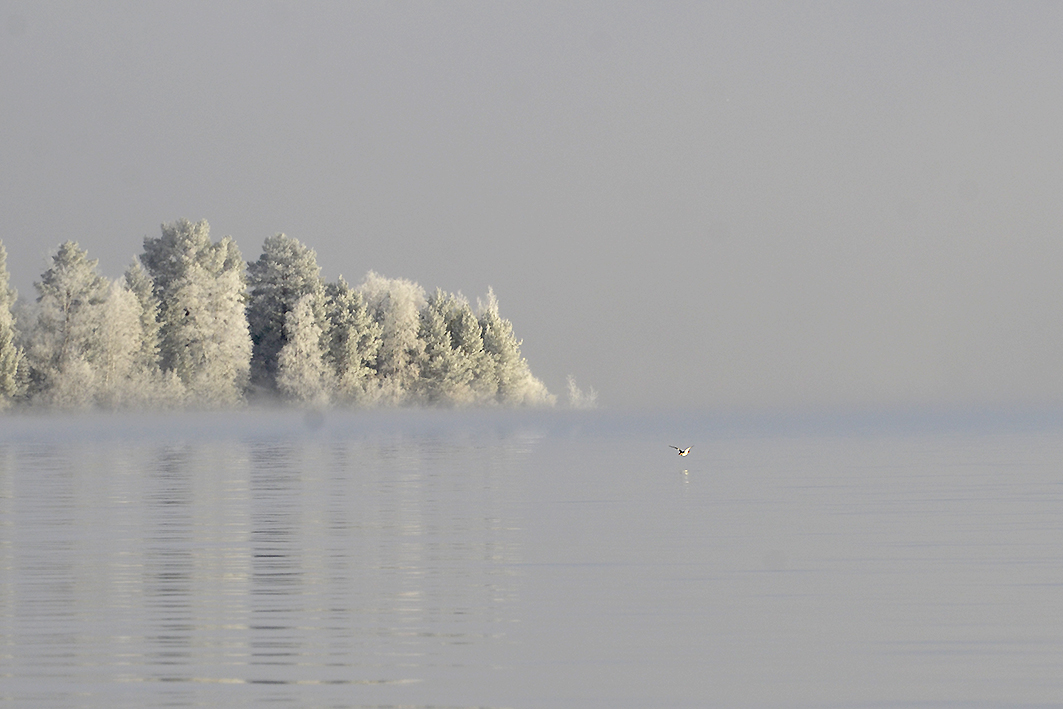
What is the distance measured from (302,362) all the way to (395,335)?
13835 millimetres

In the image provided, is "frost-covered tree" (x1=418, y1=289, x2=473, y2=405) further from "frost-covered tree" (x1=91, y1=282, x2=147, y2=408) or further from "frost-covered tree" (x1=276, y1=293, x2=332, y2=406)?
"frost-covered tree" (x1=91, y1=282, x2=147, y2=408)

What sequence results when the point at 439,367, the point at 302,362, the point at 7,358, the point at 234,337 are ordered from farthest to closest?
the point at 439,367 < the point at 302,362 < the point at 234,337 < the point at 7,358

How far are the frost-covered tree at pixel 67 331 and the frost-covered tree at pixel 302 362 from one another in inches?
714

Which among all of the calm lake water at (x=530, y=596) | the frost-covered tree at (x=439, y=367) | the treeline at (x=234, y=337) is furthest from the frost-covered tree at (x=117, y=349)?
the calm lake water at (x=530, y=596)

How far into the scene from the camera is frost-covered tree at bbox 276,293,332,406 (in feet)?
402

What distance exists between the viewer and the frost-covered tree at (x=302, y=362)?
12256cm

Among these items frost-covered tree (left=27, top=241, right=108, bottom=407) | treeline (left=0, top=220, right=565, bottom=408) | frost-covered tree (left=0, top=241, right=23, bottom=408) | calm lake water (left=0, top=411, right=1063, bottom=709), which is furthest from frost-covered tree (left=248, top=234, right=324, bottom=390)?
calm lake water (left=0, top=411, right=1063, bottom=709)

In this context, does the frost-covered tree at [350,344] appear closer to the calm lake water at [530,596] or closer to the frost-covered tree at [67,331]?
the frost-covered tree at [67,331]

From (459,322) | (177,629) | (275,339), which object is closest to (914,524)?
(177,629)

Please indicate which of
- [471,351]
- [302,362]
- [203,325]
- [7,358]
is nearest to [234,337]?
[203,325]

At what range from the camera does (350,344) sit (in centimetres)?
12775

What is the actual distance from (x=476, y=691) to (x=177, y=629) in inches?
184

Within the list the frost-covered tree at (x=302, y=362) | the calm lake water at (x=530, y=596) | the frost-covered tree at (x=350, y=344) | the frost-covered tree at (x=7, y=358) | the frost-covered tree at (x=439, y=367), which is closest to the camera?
the calm lake water at (x=530, y=596)

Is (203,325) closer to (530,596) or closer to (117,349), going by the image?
(117,349)
